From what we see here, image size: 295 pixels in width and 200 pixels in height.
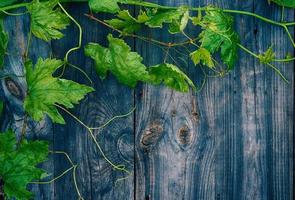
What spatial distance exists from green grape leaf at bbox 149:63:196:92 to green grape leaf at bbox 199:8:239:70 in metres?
0.12

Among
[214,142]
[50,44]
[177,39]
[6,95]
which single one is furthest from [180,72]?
[6,95]

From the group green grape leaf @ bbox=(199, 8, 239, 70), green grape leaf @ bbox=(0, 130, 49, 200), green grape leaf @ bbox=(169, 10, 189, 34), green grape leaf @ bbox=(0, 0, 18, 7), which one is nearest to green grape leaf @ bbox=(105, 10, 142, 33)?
green grape leaf @ bbox=(169, 10, 189, 34)

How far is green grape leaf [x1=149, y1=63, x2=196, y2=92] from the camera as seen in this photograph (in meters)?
1.84

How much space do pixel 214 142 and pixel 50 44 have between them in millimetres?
651

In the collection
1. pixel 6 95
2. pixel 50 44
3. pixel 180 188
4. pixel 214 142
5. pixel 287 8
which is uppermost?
pixel 287 8

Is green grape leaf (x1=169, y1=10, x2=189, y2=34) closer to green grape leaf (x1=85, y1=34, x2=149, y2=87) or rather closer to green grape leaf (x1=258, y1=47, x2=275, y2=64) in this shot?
green grape leaf (x1=85, y1=34, x2=149, y2=87)

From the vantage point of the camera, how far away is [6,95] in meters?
1.95

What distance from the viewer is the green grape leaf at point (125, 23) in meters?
1.84

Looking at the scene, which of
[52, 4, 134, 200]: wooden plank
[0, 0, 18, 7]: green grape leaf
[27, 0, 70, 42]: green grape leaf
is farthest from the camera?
[52, 4, 134, 200]: wooden plank

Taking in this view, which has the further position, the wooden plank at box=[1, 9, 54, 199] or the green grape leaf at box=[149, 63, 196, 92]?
the wooden plank at box=[1, 9, 54, 199]

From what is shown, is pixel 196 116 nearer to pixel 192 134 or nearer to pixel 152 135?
pixel 192 134

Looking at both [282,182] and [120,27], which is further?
[282,182]

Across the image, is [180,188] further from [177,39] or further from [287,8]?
[287,8]

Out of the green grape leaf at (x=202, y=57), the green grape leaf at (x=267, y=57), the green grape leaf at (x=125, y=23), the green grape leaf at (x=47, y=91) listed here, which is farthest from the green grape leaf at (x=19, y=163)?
the green grape leaf at (x=267, y=57)
